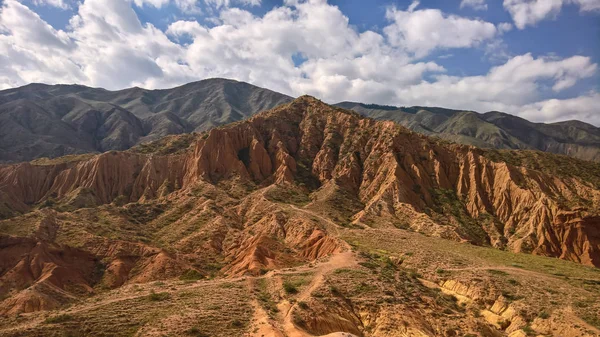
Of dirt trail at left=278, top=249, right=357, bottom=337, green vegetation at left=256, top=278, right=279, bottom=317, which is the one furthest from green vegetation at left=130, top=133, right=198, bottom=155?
green vegetation at left=256, top=278, right=279, bottom=317

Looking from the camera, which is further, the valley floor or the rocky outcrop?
the rocky outcrop

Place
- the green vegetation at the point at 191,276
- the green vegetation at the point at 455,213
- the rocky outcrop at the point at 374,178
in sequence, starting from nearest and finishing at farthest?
1. the green vegetation at the point at 191,276
2. the rocky outcrop at the point at 374,178
3. the green vegetation at the point at 455,213

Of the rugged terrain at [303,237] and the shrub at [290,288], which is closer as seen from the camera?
the rugged terrain at [303,237]

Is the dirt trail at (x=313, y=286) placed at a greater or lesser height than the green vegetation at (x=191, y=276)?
greater

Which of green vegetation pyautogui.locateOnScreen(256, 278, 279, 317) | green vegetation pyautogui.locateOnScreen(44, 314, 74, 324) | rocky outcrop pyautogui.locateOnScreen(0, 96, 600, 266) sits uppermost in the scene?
rocky outcrop pyautogui.locateOnScreen(0, 96, 600, 266)

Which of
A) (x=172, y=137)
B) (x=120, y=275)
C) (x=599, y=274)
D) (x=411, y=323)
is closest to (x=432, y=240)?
(x=599, y=274)

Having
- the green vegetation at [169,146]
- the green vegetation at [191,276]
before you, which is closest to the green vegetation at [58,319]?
the green vegetation at [191,276]

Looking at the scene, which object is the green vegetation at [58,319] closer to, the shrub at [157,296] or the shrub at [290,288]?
the shrub at [157,296]

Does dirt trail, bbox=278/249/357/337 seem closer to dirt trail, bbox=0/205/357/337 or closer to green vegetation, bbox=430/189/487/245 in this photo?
dirt trail, bbox=0/205/357/337

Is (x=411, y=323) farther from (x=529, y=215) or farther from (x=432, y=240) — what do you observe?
(x=529, y=215)
